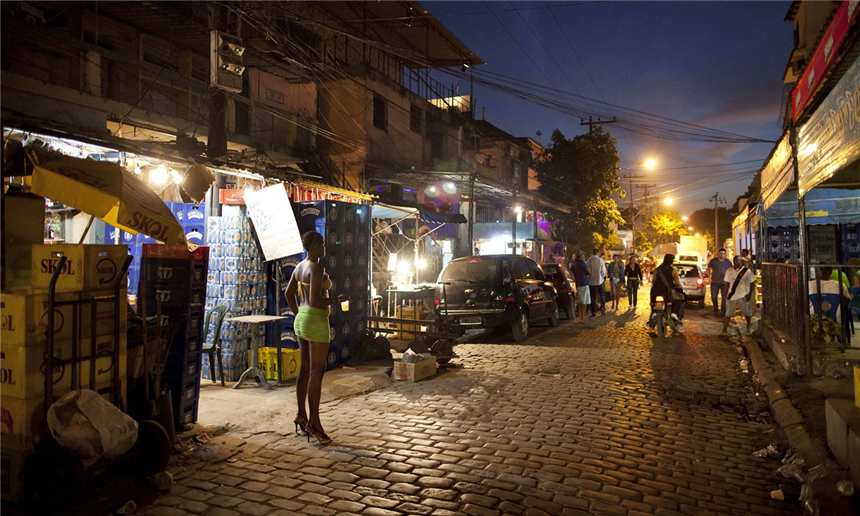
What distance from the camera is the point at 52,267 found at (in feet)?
14.2

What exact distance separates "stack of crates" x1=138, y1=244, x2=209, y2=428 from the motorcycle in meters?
10.7

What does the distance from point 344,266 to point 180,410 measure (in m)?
4.14

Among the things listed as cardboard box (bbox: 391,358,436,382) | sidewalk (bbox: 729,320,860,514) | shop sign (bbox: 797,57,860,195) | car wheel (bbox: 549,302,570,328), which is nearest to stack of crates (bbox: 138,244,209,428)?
cardboard box (bbox: 391,358,436,382)

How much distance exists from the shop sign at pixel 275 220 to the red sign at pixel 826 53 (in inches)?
275

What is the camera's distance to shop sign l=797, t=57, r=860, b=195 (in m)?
4.73

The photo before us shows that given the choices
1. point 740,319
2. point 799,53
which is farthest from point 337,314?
point 799,53

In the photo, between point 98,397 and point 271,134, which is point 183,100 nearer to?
point 271,134

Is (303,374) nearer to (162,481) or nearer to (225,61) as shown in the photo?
(162,481)

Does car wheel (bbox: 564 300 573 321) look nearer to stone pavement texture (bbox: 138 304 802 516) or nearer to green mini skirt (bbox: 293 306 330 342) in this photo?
stone pavement texture (bbox: 138 304 802 516)

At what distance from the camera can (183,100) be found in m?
14.5

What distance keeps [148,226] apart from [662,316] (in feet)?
38.6

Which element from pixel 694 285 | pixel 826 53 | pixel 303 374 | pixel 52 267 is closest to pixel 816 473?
pixel 826 53

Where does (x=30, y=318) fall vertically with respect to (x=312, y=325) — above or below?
above

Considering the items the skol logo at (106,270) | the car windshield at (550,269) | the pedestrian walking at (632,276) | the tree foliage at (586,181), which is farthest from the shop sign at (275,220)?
the tree foliage at (586,181)
